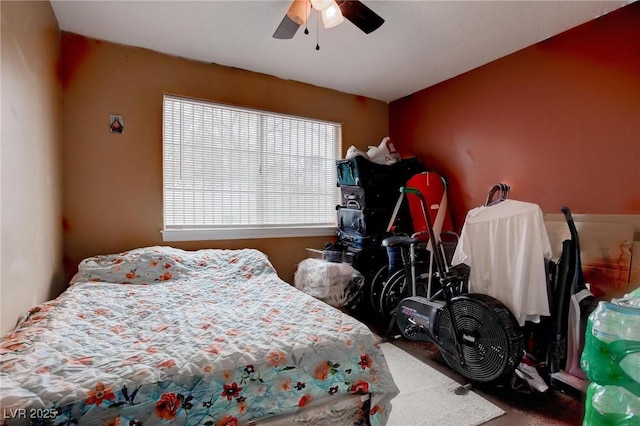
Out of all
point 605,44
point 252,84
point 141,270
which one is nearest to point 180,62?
point 252,84

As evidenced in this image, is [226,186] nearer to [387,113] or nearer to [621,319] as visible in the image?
[387,113]

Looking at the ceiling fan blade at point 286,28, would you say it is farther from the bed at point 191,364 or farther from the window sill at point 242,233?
the window sill at point 242,233

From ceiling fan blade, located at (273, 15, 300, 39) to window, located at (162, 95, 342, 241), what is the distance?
1.24 metres

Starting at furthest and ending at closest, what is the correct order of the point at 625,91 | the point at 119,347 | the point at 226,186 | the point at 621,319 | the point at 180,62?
the point at 226,186, the point at 180,62, the point at 625,91, the point at 119,347, the point at 621,319

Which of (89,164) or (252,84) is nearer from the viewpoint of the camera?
(89,164)

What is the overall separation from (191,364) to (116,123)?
2.42 metres

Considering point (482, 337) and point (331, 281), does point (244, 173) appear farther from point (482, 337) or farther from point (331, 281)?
point (482, 337)

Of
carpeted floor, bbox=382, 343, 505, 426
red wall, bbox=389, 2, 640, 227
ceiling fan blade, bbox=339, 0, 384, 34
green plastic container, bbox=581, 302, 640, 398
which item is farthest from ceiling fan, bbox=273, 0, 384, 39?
carpeted floor, bbox=382, 343, 505, 426

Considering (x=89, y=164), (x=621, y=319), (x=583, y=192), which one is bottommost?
(x=621, y=319)

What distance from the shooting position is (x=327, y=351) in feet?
4.41

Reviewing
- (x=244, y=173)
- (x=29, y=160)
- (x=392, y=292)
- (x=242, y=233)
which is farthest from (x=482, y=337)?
(x=29, y=160)

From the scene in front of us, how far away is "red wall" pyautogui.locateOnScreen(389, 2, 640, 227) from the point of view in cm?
215

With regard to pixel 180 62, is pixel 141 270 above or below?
below

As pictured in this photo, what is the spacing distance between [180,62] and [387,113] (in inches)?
96.6
